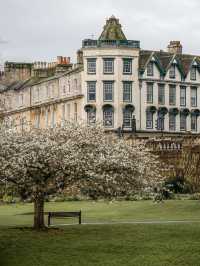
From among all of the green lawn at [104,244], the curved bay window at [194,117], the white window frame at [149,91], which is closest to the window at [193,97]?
the curved bay window at [194,117]

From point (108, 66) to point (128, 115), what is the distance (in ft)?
19.9

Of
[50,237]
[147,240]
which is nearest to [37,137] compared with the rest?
[50,237]

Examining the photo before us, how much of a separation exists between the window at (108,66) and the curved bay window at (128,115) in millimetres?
4503

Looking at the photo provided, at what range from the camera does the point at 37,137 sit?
4716 cm

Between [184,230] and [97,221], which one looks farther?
[97,221]

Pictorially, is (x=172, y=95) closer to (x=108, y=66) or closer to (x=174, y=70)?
(x=174, y=70)

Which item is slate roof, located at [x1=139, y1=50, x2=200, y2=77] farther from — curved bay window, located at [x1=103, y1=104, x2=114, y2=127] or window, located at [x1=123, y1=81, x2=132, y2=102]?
curved bay window, located at [x1=103, y1=104, x2=114, y2=127]

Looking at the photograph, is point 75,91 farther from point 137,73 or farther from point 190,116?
point 190,116

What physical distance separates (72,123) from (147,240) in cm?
951

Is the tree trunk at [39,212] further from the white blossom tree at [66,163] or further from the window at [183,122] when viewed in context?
the window at [183,122]

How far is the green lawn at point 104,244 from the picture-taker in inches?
1485

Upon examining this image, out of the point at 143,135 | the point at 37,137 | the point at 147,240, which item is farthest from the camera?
the point at 143,135

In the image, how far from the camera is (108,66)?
331ft

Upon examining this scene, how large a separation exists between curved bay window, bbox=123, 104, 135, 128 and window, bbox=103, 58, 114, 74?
450 cm
